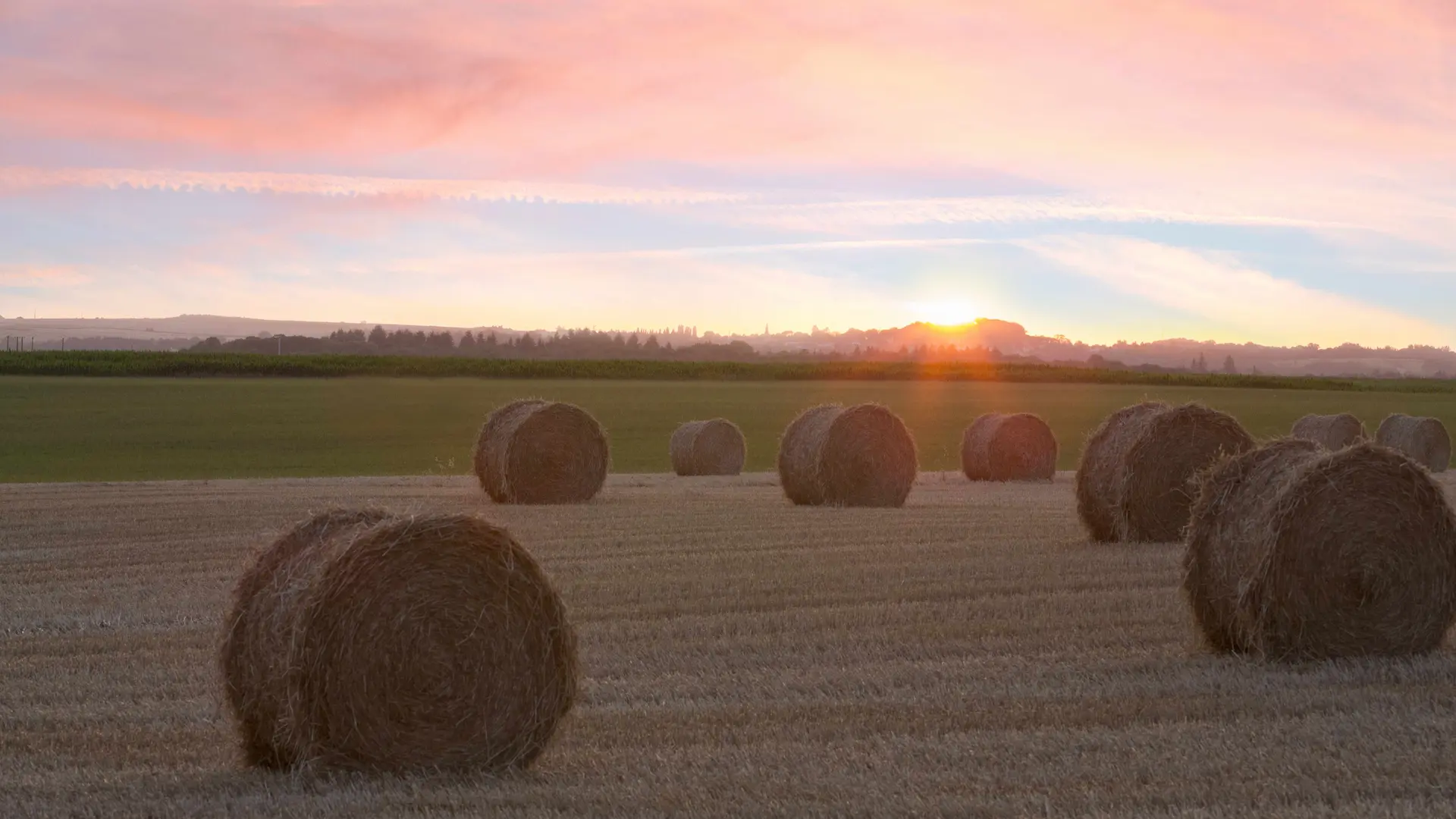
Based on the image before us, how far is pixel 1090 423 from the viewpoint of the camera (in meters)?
42.6

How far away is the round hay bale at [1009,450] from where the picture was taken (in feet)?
81.5

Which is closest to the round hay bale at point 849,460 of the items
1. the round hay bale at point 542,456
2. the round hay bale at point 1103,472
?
the round hay bale at point 542,456

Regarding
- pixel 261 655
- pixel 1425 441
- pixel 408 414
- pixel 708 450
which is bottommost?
pixel 408 414

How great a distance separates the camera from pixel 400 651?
22.3 ft

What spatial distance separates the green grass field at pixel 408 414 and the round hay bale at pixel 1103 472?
16.2 meters

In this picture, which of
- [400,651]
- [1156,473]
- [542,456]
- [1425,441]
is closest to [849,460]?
[542,456]

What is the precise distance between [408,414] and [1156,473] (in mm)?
30940

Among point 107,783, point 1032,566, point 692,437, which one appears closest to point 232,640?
point 107,783

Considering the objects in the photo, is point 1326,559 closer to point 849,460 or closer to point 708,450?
point 849,460

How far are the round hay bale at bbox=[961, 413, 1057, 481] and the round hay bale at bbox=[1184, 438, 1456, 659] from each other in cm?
1545

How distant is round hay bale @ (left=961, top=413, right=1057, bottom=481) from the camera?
24.8 metres

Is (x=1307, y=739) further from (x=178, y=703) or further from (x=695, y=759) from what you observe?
(x=178, y=703)

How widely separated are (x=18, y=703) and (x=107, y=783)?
2.00 meters

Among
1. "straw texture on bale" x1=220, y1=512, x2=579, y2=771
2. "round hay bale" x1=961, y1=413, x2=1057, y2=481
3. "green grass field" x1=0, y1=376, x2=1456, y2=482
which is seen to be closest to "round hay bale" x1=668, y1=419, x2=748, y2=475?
"green grass field" x1=0, y1=376, x2=1456, y2=482
